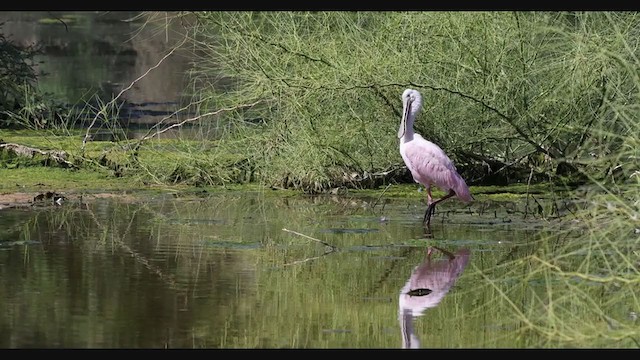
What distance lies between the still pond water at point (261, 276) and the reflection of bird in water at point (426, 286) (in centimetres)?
1

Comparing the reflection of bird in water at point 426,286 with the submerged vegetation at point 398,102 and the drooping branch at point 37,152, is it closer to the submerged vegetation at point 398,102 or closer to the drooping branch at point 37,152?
the submerged vegetation at point 398,102

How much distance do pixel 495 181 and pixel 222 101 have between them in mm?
3253

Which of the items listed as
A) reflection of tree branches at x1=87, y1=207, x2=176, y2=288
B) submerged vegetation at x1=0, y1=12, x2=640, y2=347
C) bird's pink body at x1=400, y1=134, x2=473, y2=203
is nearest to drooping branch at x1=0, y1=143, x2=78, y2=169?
submerged vegetation at x1=0, y1=12, x2=640, y2=347

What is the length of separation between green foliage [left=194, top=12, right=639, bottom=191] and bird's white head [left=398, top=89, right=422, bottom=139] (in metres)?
0.10

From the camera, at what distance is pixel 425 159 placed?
13.7 meters

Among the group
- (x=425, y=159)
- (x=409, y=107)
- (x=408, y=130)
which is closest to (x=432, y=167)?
(x=425, y=159)

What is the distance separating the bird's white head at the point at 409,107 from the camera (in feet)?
45.1

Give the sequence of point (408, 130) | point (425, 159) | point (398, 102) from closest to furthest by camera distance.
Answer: point (425, 159)
point (408, 130)
point (398, 102)

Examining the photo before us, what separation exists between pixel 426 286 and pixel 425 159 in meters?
3.68

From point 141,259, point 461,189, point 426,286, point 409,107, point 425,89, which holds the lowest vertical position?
point 426,286

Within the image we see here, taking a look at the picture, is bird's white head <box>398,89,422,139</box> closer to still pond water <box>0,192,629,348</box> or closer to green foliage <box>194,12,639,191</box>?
green foliage <box>194,12,639,191</box>

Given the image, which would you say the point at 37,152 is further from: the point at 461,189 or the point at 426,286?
the point at 426,286

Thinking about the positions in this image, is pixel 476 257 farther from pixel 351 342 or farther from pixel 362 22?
pixel 362 22

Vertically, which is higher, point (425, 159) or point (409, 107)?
point (409, 107)
